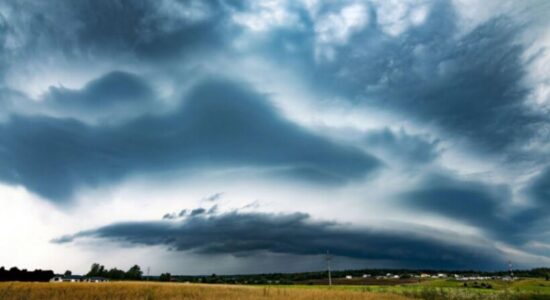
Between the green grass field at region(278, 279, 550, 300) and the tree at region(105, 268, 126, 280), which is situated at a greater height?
the tree at region(105, 268, 126, 280)

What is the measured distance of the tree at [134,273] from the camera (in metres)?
148

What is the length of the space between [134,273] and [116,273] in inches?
281

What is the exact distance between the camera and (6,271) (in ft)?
270

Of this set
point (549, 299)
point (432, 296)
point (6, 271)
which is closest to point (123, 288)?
point (432, 296)

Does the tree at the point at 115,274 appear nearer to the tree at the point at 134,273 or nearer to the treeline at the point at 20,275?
the tree at the point at 134,273

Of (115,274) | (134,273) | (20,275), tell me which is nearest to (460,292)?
(20,275)

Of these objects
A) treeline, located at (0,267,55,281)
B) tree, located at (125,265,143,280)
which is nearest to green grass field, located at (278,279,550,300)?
treeline, located at (0,267,55,281)

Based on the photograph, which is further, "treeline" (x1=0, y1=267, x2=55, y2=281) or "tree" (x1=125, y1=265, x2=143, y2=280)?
"tree" (x1=125, y1=265, x2=143, y2=280)

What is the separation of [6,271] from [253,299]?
8016cm

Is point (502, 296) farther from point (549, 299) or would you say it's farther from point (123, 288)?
point (123, 288)

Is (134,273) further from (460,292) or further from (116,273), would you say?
(460,292)

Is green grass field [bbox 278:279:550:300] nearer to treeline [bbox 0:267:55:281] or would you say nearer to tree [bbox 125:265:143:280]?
treeline [bbox 0:267:55:281]

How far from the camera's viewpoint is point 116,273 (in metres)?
151

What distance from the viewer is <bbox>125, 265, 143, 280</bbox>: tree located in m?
148
